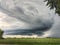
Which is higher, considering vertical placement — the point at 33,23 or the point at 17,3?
the point at 17,3

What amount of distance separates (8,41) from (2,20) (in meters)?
0.56

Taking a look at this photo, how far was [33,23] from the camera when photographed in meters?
5.93

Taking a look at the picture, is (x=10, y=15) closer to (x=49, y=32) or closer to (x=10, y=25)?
(x=10, y=25)

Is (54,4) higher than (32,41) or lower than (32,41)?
higher

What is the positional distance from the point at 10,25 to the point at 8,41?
41 cm

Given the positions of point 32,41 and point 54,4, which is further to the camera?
point 54,4

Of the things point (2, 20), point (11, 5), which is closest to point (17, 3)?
point (11, 5)

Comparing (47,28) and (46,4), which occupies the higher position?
(46,4)

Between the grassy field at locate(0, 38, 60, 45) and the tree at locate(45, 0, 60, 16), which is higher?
the tree at locate(45, 0, 60, 16)

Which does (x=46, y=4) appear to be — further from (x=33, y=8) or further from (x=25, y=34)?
(x=25, y=34)

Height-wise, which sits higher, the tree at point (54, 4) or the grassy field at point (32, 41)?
the tree at point (54, 4)

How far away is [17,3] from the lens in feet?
19.6

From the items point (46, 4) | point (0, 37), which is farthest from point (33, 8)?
point (0, 37)

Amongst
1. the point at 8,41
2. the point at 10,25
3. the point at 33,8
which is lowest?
the point at 8,41
